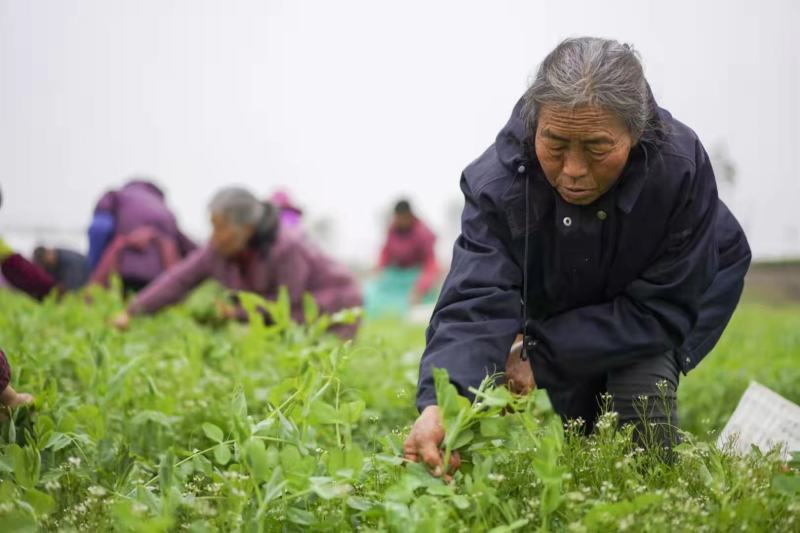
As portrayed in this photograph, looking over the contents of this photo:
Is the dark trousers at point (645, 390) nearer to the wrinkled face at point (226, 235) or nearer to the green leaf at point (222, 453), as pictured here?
the green leaf at point (222, 453)

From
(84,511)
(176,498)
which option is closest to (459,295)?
(176,498)

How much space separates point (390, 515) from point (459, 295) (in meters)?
0.72

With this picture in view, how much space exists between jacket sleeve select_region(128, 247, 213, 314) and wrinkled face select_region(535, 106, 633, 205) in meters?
3.45

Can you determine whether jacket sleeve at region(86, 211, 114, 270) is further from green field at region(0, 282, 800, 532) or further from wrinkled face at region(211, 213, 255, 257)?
green field at region(0, 282, 800, 532)

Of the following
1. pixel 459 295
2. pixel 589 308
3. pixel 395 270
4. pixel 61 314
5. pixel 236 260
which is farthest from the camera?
pixel 395 270

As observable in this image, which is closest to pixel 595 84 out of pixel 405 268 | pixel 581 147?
pixel 581 147

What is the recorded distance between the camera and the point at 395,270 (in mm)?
10500

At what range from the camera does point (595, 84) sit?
210cm

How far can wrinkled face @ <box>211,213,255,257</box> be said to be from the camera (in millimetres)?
5285

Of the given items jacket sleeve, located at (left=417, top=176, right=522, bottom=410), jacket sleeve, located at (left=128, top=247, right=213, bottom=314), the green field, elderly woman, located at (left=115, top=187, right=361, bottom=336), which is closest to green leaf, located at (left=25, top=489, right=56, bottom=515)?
the green field

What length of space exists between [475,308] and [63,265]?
6.38 m

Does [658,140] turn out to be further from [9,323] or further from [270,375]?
[9,323]

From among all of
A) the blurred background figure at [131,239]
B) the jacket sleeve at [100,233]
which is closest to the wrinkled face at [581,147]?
the blurred background figure at [131,239]

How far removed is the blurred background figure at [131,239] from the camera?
21.9 feet
